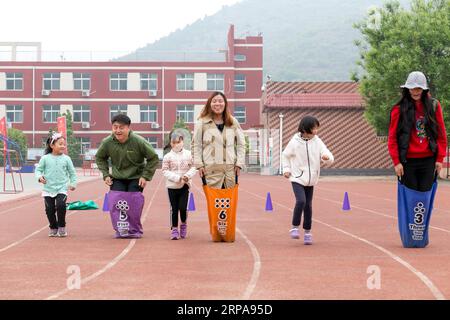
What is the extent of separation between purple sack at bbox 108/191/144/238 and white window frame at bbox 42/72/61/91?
74082 millimetres

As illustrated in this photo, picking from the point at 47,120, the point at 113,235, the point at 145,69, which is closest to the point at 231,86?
the point at 145,69

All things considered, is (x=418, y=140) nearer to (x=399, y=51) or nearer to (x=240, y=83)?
(x=399, y=51)

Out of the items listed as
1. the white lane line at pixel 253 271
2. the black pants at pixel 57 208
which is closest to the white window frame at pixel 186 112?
the black pants at pixel 57 208

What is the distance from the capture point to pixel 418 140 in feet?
32.7

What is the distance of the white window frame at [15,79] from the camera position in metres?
82.6

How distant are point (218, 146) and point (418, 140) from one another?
2685mm

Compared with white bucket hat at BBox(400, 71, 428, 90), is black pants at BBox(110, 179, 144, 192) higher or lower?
lower

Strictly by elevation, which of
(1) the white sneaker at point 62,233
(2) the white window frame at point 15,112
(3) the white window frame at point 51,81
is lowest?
(1) the white sneaker at point 62,233

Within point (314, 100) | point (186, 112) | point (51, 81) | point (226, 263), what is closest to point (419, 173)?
point (226, 263)

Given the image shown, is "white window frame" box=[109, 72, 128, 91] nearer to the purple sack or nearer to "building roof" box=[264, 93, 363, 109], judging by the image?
"building roof" box=[264, 93, 363, 109]

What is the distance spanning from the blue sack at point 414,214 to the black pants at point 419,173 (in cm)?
7

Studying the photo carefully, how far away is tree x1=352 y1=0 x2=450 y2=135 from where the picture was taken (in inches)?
1583

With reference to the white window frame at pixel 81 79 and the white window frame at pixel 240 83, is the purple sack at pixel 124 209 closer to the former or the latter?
the white window frame at pixel 240 83

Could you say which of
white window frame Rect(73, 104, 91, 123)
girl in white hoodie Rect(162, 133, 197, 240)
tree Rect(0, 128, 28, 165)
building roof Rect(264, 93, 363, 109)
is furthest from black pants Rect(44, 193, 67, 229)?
white window frame Rect(73, 104, 91, 123)
